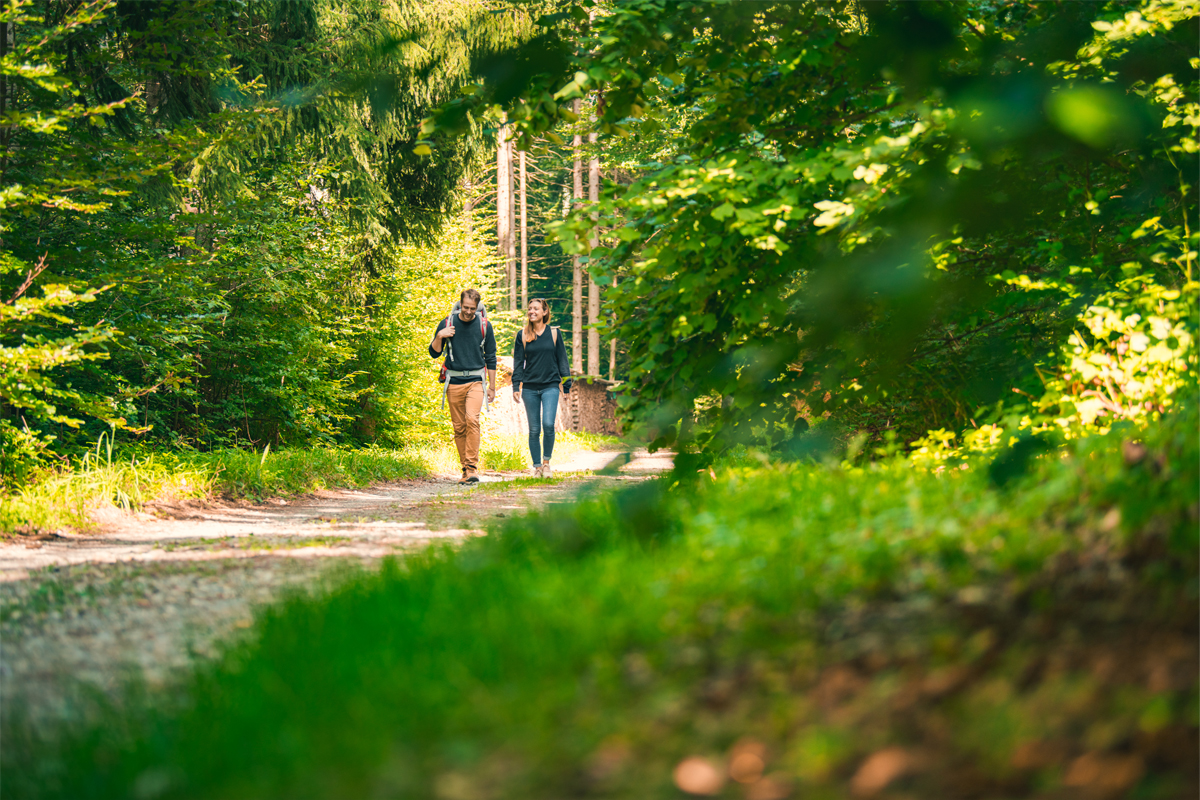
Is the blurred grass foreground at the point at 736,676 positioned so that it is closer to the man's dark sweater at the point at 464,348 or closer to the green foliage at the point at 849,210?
the green foliage at the point at 849,210

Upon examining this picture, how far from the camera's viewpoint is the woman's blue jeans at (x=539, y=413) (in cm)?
1038

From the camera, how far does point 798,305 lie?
1.77m

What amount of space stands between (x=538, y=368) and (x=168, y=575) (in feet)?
20.7

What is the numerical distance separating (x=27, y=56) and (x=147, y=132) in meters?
1.86

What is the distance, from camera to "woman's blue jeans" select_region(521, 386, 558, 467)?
34.1 ft

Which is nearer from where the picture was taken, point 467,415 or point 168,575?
point 168,575

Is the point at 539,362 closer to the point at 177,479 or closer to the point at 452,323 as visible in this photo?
the point at 452,323

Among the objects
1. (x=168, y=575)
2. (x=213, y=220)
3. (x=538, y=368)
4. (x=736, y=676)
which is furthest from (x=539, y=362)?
(x=736, y=676)

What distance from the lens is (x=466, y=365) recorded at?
32.7 ft

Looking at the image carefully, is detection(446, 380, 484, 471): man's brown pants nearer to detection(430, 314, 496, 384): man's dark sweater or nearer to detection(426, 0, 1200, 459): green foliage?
detection(430, 314, 496, 384): man's dark sweater

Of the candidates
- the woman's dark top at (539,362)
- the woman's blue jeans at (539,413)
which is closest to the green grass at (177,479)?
the woman's blue jeans at (539,413)

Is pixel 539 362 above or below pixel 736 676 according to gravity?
above

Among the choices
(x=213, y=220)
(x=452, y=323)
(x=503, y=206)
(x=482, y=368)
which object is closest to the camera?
(x=213, y=220)

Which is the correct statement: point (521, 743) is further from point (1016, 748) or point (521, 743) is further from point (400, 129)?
point (400, 129)
